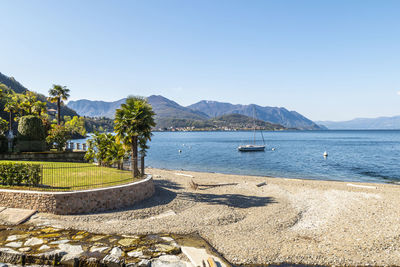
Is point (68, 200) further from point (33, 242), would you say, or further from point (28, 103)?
point (28, 103)

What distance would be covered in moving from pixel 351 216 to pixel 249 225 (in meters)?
6.81

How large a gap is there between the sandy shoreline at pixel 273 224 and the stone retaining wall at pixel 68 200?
1.79 ft

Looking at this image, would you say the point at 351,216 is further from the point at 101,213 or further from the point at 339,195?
the point at 101,213

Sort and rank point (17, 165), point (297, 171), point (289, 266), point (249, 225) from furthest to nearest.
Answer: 1. point (297, 171)
2. point (17, 165)
3. point (249, 225)
4. point (289, 266)

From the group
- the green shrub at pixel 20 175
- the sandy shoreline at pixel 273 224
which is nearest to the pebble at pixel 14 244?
the sandy shoreline at pixel 273 224

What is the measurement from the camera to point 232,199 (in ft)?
59.6

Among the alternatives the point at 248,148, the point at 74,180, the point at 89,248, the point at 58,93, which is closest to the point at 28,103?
the point at 58,93

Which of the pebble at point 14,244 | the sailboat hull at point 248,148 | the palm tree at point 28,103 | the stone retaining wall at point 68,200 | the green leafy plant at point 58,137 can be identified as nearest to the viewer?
the pebble at point 14,244

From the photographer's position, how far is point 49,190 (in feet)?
45.6

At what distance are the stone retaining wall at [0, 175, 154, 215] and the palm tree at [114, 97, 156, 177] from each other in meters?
3.25

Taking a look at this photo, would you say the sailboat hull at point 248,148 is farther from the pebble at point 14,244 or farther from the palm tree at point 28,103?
the pebble at point 14,244

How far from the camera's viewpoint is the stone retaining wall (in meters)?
13.2

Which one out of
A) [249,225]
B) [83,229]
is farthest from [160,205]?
[249,225]

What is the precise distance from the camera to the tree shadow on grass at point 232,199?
16.9 metres
